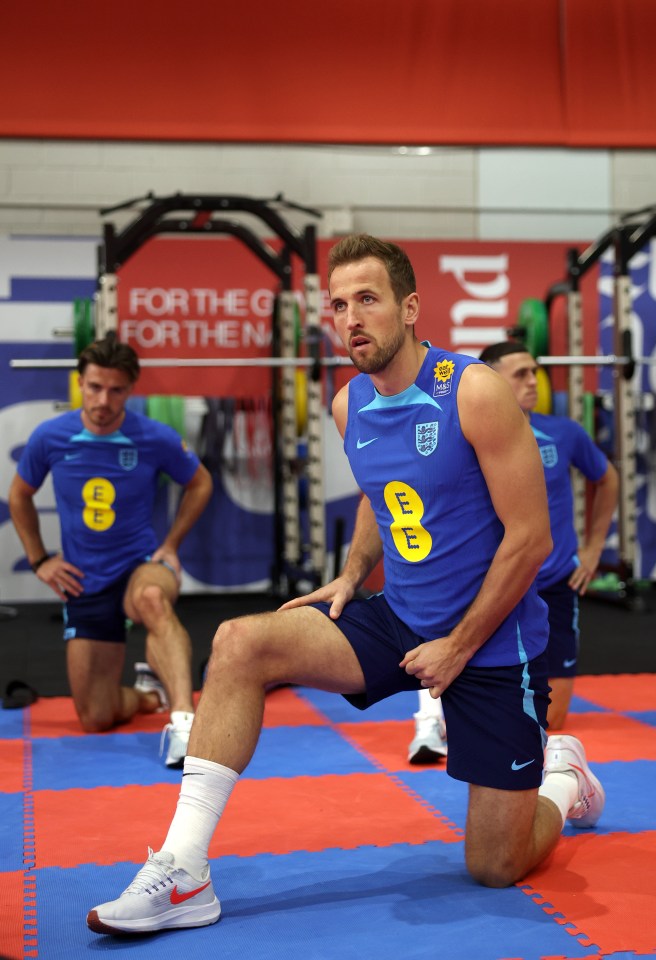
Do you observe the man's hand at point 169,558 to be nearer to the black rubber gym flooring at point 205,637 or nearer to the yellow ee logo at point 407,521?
the black rubber gym flooring at point 205,637

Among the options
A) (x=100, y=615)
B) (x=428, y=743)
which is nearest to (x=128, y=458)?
(x=100, y=615)

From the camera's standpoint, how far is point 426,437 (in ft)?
8.29

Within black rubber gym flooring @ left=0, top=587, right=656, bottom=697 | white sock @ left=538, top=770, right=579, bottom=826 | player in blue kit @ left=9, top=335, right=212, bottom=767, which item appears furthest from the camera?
black rubber gym flooring @ left=0, top=587, right=656, bottom=697

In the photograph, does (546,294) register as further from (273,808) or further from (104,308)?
(273,808)

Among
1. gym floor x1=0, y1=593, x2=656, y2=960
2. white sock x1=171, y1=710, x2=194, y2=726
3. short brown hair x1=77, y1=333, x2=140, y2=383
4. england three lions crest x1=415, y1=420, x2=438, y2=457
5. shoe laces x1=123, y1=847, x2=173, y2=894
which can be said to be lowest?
gym floor x1=0, y1=593, x2=656, y2=960

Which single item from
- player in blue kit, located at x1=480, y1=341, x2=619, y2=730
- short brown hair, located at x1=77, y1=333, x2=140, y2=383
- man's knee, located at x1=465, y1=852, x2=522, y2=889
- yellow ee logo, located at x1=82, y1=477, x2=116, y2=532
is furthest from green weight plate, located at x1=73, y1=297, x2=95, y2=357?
man's knee, located at x1=465, y1=852, x2=522, y2=889

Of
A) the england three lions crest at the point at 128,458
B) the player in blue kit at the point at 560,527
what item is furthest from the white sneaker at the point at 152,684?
the player in blue kit at the point at 560,527

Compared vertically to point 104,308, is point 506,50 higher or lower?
higher

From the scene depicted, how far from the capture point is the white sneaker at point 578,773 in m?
2.85

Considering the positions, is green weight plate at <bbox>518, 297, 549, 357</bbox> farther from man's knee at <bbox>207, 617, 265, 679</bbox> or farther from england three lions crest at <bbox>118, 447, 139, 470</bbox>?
man's knee at <bbox>207, 617, 265, 679</bbox>

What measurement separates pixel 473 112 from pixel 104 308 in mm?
2236

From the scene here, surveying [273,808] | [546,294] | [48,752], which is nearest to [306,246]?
[546,294]

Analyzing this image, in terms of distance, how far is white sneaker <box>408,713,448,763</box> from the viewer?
3635mm

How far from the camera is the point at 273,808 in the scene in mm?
3195
